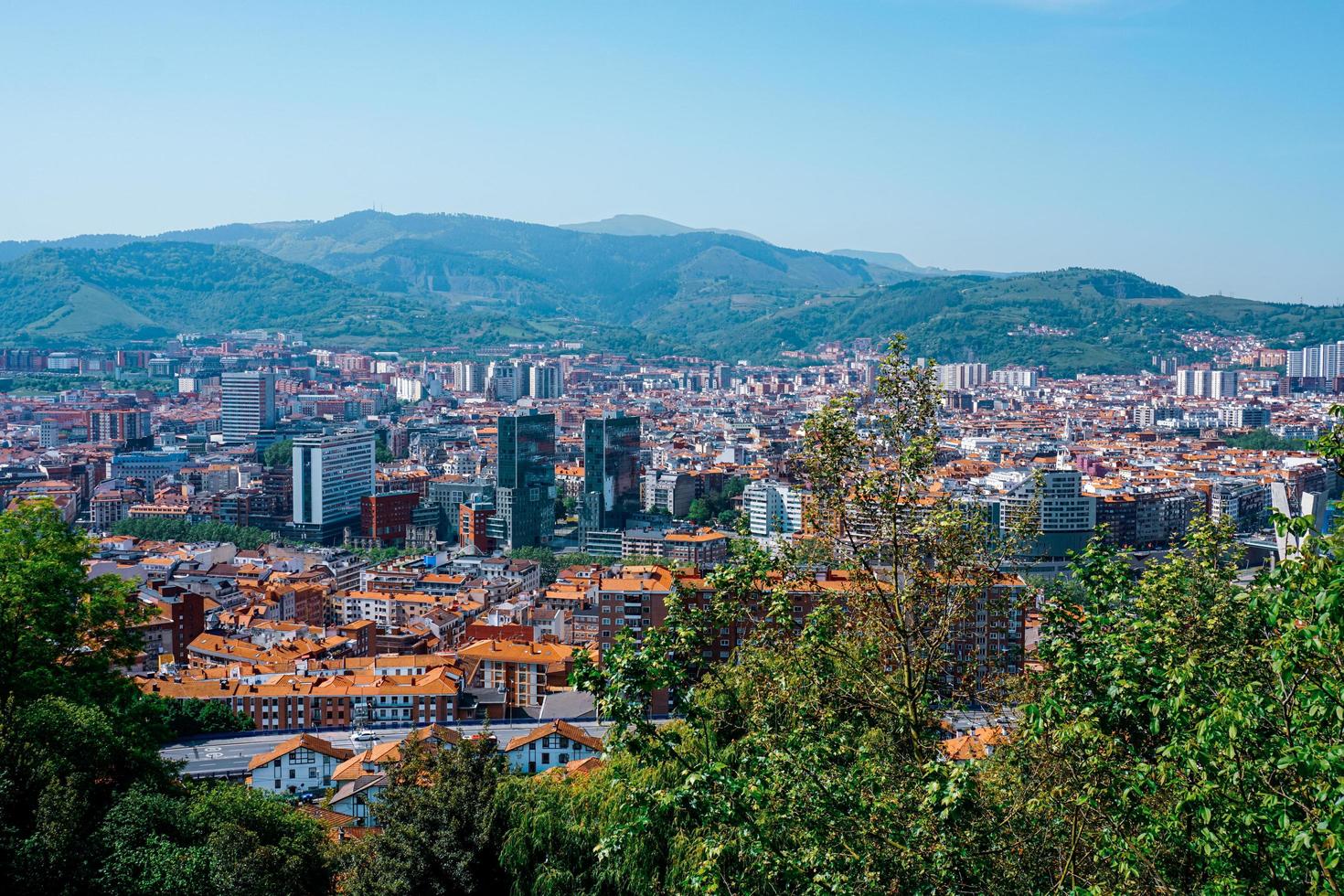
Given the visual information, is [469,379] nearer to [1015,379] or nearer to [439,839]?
[1015,379]

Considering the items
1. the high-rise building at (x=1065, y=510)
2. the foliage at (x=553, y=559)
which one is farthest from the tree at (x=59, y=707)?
the high-rise building at (x=1065, y=510)

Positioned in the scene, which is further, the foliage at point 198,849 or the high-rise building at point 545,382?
the high-rise building at point 545,382

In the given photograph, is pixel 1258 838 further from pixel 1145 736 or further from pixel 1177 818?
pixel 1145 736

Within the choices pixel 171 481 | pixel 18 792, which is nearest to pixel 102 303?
pixel 171 481

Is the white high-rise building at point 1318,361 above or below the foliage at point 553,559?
above

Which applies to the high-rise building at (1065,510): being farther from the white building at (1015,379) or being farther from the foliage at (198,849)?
the white building at (1015,379)

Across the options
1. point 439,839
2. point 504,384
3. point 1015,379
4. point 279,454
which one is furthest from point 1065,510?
point 1015,379
